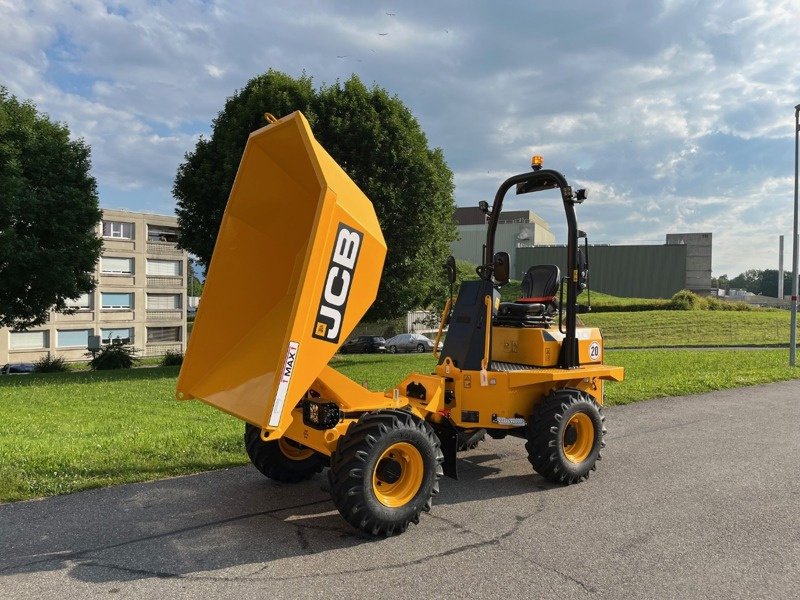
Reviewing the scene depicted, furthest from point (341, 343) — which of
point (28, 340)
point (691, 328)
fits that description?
point (28, 340)

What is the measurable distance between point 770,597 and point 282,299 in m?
4.23

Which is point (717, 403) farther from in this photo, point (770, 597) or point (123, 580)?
point (123, 580)

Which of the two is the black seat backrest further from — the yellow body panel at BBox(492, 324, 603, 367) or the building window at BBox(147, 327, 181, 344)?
the building window at BBox(147, 327, 181, 344)

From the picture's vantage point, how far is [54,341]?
45750 millimetres

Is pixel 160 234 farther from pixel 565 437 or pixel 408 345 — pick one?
pixel 565 437

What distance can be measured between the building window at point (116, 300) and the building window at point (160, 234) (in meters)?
5.24

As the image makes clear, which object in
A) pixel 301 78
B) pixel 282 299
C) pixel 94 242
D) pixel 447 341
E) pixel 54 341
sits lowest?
pixel 54 341

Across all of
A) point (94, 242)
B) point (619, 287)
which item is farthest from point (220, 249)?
point (619, 287)

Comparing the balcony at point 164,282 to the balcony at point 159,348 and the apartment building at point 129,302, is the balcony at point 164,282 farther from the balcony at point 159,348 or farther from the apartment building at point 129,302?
the balcony at point 159,348

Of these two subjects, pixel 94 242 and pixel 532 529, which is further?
pixel 94 242

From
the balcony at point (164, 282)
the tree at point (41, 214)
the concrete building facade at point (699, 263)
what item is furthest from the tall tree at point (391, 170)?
the concrete building facade at point (699, 263)

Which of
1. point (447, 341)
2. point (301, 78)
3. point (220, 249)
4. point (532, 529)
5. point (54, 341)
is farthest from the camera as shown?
point (54, 341)

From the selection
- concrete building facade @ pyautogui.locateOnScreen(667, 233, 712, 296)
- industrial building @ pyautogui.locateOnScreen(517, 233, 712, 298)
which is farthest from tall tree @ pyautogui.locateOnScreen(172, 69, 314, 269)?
concrete building facade @ pyautogui.locateOnScreen(667, 233, 712, 296)

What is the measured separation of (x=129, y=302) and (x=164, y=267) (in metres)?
4.33
